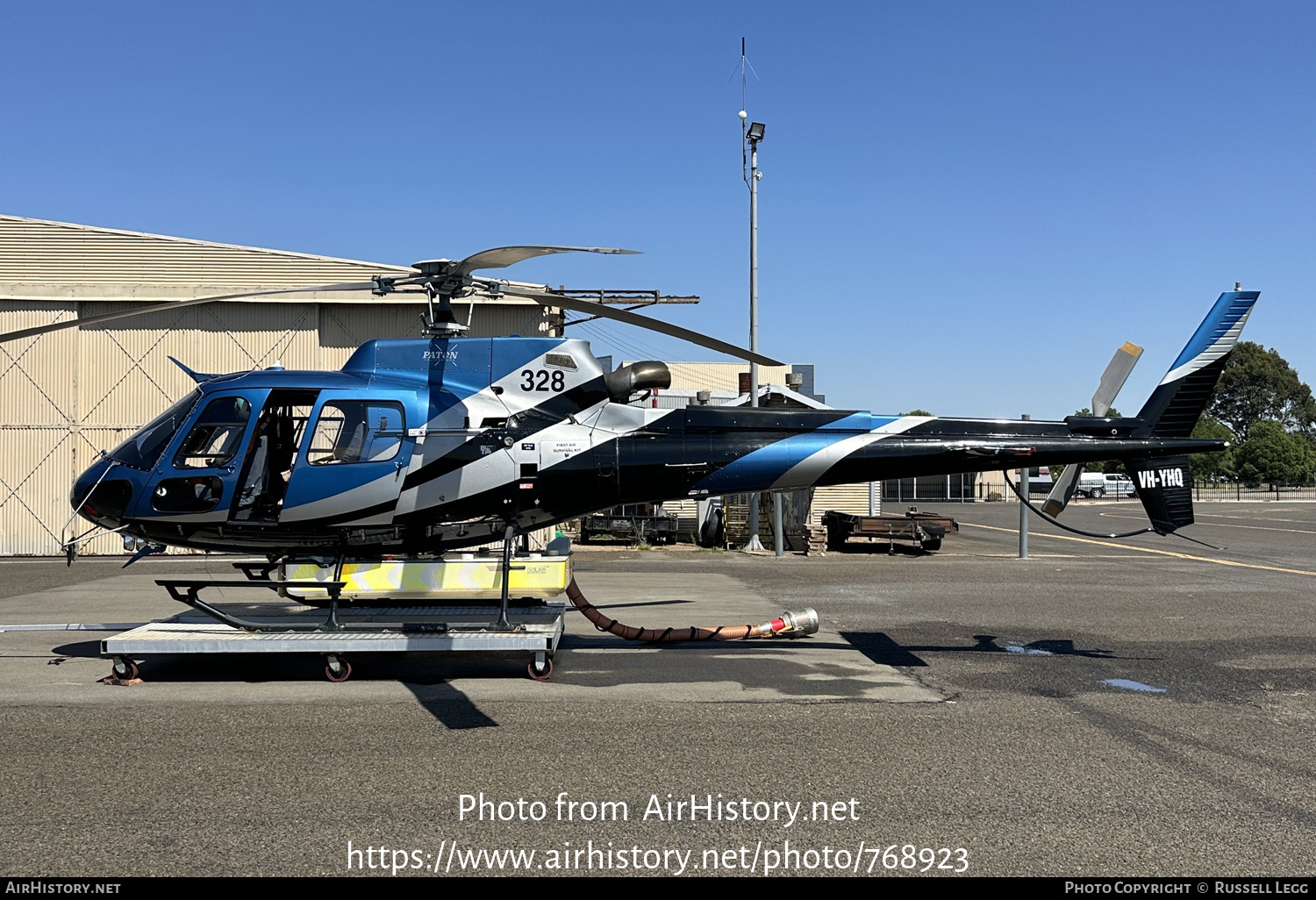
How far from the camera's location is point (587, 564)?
21875 mm

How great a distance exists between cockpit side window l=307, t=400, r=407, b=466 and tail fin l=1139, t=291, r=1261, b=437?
8.31 m

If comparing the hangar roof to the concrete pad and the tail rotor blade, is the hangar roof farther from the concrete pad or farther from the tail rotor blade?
the tail rotor blade

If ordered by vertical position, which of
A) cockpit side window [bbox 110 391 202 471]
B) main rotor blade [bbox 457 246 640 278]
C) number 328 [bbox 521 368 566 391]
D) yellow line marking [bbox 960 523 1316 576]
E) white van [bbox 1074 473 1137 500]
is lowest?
yellow line marking [bbox 960 523 1316 576]

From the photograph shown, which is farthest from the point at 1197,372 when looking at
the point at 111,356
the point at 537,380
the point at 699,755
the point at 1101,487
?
the point at 1101,487

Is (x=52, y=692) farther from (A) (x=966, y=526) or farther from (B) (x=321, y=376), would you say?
(A) (x=966, y=526)

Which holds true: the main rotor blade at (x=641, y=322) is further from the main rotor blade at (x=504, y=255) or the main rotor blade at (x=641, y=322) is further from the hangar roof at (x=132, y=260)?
the hangar roof at (x=132, y=260)

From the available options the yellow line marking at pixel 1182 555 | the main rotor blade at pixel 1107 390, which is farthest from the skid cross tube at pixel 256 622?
the yellow line marking at pixel 1182 555

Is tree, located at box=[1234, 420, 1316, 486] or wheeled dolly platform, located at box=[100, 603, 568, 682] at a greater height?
tree, located at box=[1234, 420, 1316, 486]

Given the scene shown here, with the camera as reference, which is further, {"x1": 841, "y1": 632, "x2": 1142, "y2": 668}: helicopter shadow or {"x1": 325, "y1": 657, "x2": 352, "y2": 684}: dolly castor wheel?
{"x1": 841, "y1": 632, "x2": 1142, "y2": 668}: helicopter shadow

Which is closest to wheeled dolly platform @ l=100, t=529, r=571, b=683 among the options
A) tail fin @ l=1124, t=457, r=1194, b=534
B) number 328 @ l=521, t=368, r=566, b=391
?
number 328 @ l=521, t=368, r=566, b=391

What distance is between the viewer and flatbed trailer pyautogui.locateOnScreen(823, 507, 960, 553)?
2622 cm

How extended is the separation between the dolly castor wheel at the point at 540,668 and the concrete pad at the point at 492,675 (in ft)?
0.37

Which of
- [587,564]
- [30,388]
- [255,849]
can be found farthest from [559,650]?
[30,388]

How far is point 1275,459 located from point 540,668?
99.4 meters
